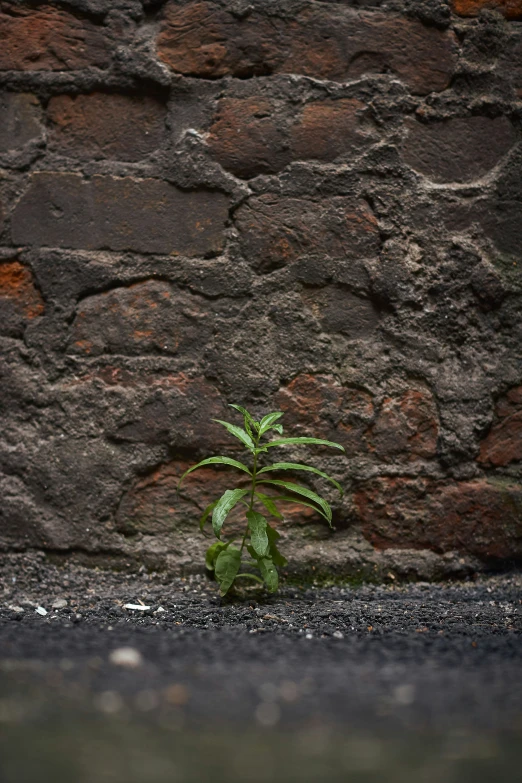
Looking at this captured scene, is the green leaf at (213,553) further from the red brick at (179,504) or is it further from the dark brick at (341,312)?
the dark brick at (341,312)

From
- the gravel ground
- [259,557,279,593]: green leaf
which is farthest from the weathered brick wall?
the gravel ground

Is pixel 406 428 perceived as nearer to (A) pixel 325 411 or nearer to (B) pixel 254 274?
(A) pixel 325 411

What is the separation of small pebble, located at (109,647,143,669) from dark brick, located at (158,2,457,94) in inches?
68.1

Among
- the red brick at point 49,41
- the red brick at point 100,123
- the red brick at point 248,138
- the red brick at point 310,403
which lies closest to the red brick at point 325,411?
the red brick at point 310,403

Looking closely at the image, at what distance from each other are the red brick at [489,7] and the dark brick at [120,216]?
982 millimetres

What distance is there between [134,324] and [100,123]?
656mm

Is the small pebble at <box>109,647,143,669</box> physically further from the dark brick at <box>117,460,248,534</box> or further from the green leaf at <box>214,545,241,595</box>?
the dark brick at <box>117,460,248,534</box>

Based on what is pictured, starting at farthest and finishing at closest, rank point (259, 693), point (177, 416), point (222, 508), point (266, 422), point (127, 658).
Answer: point (177, 416) → point (266, 422) → point (222, 508) → point (127, 658) → point (259, 693)

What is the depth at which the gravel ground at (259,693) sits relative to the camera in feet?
2.93

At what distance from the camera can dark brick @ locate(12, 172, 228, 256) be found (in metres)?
2.17

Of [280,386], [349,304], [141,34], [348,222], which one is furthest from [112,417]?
[141,34]

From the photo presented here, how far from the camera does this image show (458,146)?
221cm

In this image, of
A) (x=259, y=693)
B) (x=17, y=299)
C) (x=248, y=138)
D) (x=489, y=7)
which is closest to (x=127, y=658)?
(x=259, y=693)

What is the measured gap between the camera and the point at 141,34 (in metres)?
2.18
